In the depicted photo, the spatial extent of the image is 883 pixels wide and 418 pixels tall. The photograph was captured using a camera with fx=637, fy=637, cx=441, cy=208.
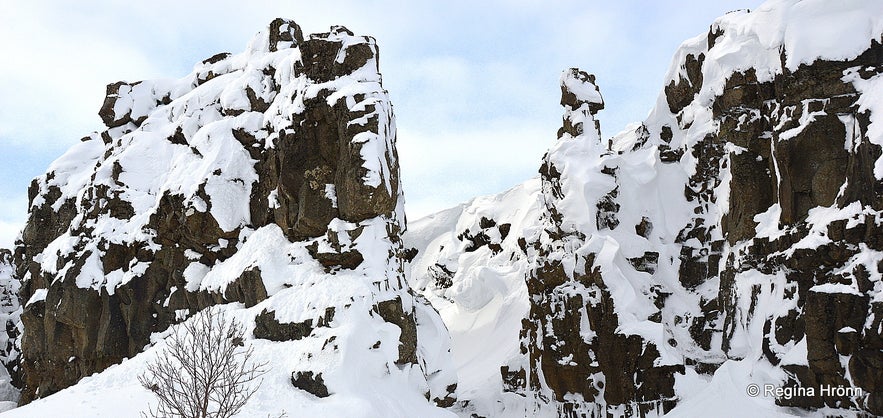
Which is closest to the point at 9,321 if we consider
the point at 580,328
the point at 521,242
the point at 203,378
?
the point at 521,242

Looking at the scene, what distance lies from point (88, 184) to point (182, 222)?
508 inches

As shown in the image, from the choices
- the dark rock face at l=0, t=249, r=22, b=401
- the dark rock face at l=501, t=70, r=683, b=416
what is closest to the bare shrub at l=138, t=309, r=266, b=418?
the dark rock face at l=501, t=70, r=683, b=416

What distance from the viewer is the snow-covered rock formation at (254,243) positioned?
21.3 metres

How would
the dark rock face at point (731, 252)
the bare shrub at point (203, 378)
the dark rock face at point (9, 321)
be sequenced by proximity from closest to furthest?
1. the bare shrub at point (203, 378)
2. the dark rock face at point (731, 252)
3. the dark rock face at point (9, 321)

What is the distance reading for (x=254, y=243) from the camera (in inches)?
1081

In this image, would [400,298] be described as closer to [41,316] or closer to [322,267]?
[322,267]

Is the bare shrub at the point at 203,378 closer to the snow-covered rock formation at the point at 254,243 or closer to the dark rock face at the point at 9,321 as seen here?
the snow-covered rock formation at the point at 254,243

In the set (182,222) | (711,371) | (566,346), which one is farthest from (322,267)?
(711,371)

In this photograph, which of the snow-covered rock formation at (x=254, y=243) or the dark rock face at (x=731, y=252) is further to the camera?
the snow-covered rock formation at (x=254, y=243)

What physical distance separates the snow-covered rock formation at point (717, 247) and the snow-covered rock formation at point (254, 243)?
11185 mm

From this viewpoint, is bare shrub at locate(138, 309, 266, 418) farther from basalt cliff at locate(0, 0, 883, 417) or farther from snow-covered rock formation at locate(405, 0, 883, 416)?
snow-covered rock formation at locate(405, 0, 883, 416)

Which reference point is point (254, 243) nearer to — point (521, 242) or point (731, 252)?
point (731, 252)

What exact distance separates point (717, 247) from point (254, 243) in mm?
27016

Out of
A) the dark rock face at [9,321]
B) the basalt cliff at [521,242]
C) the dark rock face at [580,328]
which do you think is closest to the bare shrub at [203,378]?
the basalt cliff at [521,242]
